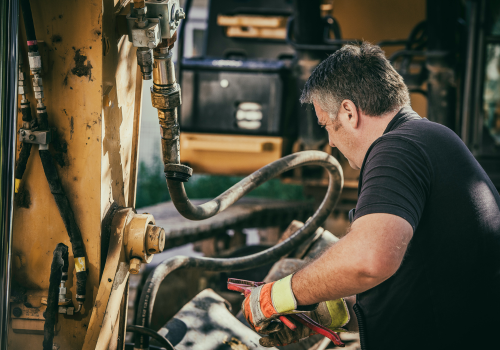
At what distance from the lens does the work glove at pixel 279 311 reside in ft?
4.93

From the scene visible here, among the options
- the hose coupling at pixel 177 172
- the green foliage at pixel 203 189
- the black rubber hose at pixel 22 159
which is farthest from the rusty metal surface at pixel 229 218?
the green foliage at pixel 203 189

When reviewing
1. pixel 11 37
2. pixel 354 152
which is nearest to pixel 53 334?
pixel 11 37

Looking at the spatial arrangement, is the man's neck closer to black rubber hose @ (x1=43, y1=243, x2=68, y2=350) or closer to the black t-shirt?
the black t-shirt

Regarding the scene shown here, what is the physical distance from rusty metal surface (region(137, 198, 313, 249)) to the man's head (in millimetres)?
2372

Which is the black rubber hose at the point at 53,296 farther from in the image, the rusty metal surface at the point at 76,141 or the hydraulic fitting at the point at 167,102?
the hydraulic fitting at the point at 167,102

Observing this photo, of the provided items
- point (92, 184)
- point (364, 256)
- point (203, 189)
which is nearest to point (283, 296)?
point (364, 256)

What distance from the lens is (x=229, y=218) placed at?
4.91 meters

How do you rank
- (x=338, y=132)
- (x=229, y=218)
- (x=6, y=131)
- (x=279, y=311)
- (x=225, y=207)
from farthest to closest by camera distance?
(x=229, y=218), (x=225, y=207), (x=338, y=132), (x=279, y=311), (x=6, y=131)

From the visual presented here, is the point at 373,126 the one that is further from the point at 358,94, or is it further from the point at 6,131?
the point at 6,131

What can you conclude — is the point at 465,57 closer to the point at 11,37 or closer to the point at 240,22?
the point at 240,22

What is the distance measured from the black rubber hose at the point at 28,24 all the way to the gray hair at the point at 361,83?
3.04ft

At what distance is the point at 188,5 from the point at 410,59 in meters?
1.85

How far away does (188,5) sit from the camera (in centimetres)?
409

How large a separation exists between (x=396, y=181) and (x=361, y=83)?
45 cm
